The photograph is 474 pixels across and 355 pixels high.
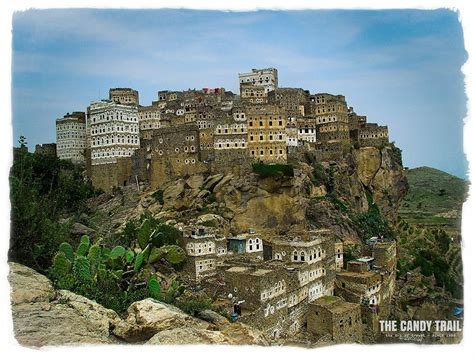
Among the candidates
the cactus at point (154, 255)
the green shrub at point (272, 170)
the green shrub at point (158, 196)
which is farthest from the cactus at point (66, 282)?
the green shrub at point (272, 170)

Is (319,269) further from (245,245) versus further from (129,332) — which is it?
(129,332)

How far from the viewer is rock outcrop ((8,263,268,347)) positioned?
7.57m

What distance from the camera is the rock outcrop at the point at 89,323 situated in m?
7.57

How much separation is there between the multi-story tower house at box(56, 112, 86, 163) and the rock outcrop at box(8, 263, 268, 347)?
2539 cm

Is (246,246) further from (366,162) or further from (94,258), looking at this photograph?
(366,162)

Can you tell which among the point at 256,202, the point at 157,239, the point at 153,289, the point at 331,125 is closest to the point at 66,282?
the point at 153,289

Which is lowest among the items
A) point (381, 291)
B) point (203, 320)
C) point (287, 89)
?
point (381, 291)

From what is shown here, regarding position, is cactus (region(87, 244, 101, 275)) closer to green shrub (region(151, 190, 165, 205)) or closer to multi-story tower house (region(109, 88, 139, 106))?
green shrub (region(151, 190, 165, 205))

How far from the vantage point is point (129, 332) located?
8.05 meters

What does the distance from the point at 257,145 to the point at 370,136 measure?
35.1 feet

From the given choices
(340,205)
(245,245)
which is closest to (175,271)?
(245,245)

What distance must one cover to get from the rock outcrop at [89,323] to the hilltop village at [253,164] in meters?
5.05

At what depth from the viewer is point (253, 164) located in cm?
2744

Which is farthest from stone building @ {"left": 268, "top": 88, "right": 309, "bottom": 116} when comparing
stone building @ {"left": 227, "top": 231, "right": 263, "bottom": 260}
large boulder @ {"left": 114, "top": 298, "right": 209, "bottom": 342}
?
large boulder @ {"left": 114, "top": 298, "right": 209, "bottom": 342}
